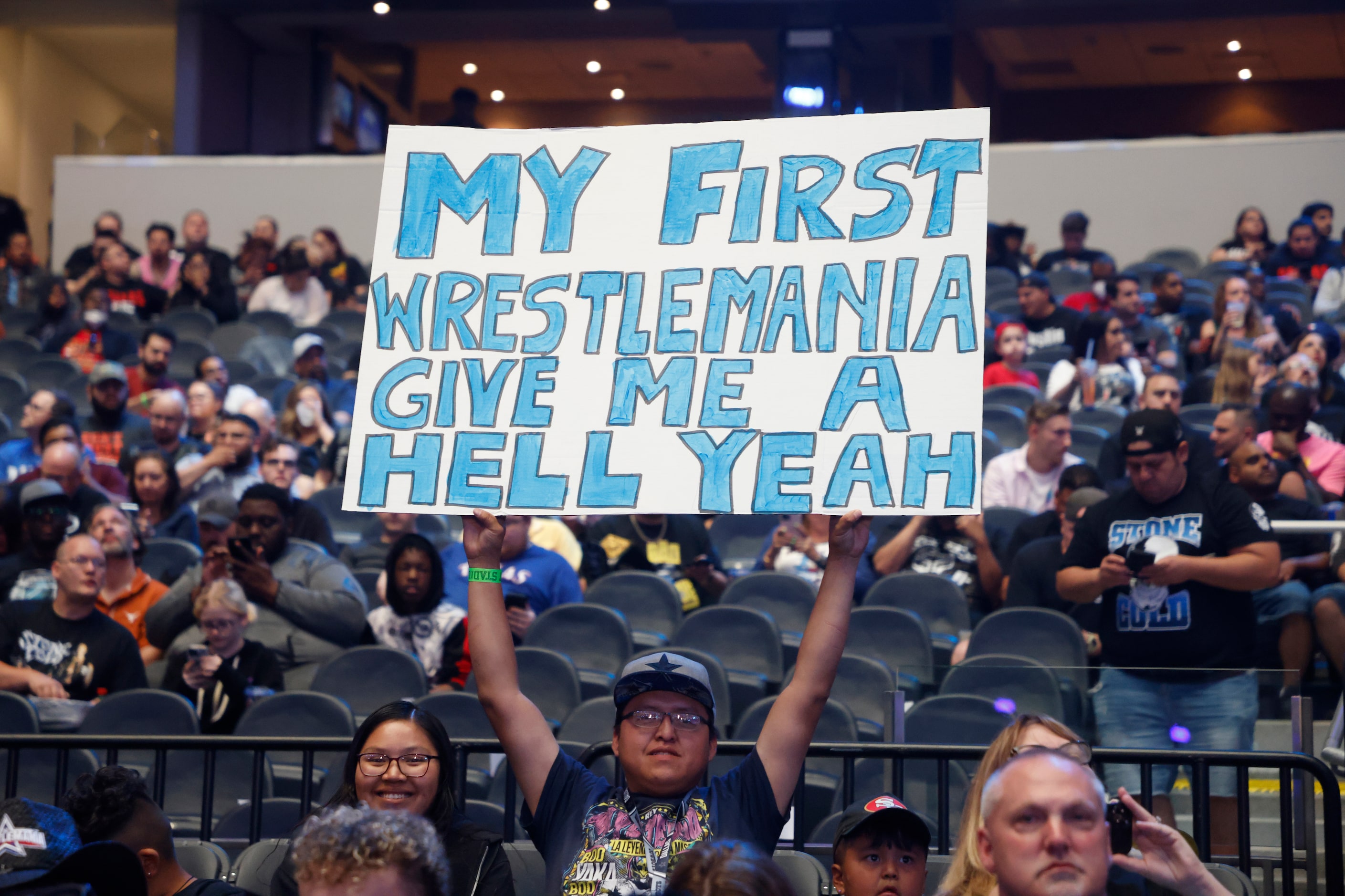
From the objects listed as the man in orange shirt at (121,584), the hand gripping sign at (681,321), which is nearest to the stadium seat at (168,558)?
the man in orange shirt at (121,584)

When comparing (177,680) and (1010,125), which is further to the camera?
(1010,125)

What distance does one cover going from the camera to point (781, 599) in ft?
21.9

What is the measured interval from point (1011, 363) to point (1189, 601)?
5342mm

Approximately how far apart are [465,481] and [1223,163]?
13980 mm

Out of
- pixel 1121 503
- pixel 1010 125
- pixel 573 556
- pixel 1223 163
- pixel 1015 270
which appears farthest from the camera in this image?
pixel 1010 125

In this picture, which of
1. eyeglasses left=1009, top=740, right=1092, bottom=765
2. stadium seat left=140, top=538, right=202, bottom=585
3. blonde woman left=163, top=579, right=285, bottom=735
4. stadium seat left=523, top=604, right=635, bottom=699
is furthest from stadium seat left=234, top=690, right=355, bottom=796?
eyeglasses left=1009, top=740, right=1092, bottom=765

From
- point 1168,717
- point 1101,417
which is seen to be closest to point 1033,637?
point 1168,717

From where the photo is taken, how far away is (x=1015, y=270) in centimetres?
1344

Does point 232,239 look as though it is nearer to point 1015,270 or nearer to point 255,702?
point 1015,270

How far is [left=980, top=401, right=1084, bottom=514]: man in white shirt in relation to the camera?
7.18 metres

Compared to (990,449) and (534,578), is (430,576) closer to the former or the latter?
(534,578)

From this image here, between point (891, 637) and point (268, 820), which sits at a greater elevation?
point (891, 637)

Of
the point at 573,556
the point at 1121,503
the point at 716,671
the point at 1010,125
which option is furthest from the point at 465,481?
the point at 1010,125

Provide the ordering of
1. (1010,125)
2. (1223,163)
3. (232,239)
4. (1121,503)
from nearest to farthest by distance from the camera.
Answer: (1121,503) < (1223,163) < (232,239) < (1010,125)
